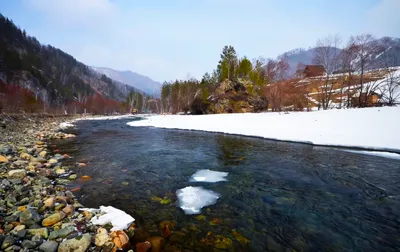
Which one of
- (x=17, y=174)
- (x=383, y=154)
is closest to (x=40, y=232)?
(x=17, y=174)

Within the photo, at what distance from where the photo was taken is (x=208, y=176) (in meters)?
7.77

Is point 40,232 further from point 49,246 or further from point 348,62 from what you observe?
point 348,62

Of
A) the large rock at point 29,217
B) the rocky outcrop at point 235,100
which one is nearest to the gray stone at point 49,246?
the large rock at point 29,217

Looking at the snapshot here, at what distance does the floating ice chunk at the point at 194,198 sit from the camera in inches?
207

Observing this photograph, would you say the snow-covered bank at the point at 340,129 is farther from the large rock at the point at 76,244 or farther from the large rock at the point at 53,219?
the large rock at the point at 53,219

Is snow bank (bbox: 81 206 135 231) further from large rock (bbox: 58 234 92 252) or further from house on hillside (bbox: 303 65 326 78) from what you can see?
house on hillside (bbox: 303 65 326 78)

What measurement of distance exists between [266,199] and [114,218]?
4.17 m

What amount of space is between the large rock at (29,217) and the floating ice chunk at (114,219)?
3.32 ft

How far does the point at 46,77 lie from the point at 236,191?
128m

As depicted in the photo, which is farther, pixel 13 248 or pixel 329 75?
pixel 329 75

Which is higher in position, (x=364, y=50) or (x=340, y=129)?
(x=364, y=50)

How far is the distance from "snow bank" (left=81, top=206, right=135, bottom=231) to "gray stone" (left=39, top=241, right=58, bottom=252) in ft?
3.04

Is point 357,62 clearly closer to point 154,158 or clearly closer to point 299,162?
point 299,162

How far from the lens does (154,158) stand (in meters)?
10.5
